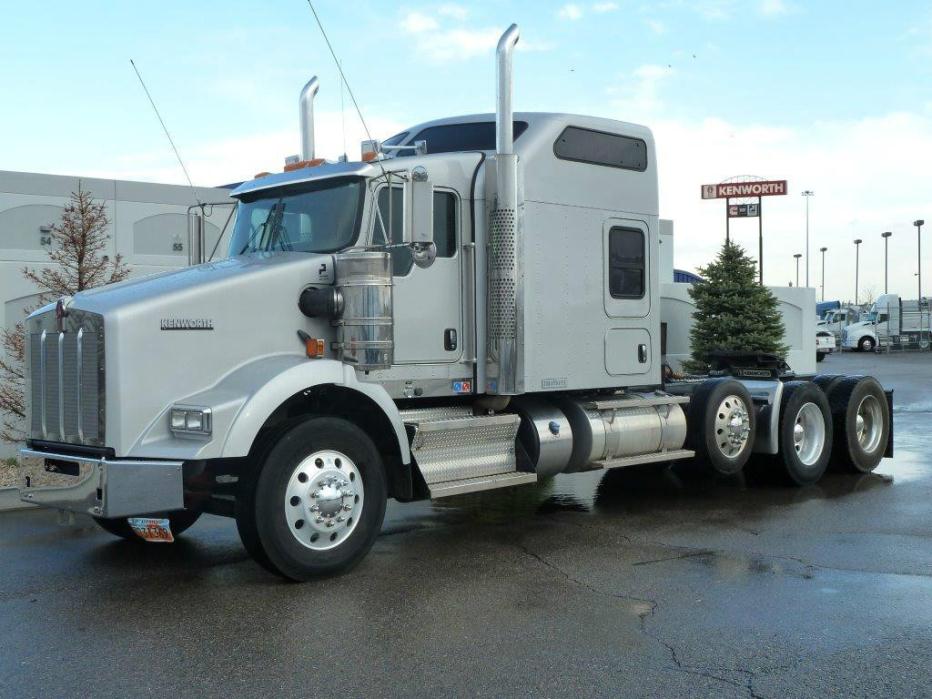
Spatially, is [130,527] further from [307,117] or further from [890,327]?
[890,327]

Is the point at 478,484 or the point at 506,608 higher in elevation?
the point at 478,484

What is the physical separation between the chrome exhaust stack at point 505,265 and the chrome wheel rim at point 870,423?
215 inches

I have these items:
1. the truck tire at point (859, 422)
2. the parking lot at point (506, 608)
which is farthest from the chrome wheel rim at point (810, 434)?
the parking lot at point (506, 608)

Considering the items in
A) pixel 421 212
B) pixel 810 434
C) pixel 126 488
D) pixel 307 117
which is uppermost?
pixel 307 117

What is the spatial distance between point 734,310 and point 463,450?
1728cm

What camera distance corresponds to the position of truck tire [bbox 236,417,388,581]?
6074 mm

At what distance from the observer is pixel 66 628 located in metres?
5.49

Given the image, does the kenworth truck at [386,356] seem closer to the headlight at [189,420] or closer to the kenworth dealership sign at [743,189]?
the headlight at [189,420]

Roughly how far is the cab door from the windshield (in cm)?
22

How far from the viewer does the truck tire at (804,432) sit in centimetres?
1023

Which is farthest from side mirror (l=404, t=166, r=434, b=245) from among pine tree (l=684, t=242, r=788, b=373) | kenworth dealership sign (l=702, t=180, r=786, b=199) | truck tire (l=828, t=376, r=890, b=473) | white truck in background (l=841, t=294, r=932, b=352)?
white truck in background (l=841, t=294, r=932, b=352)

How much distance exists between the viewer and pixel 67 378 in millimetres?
6457

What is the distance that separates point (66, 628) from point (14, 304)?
520 inches

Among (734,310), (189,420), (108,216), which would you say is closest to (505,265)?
(189,420)
